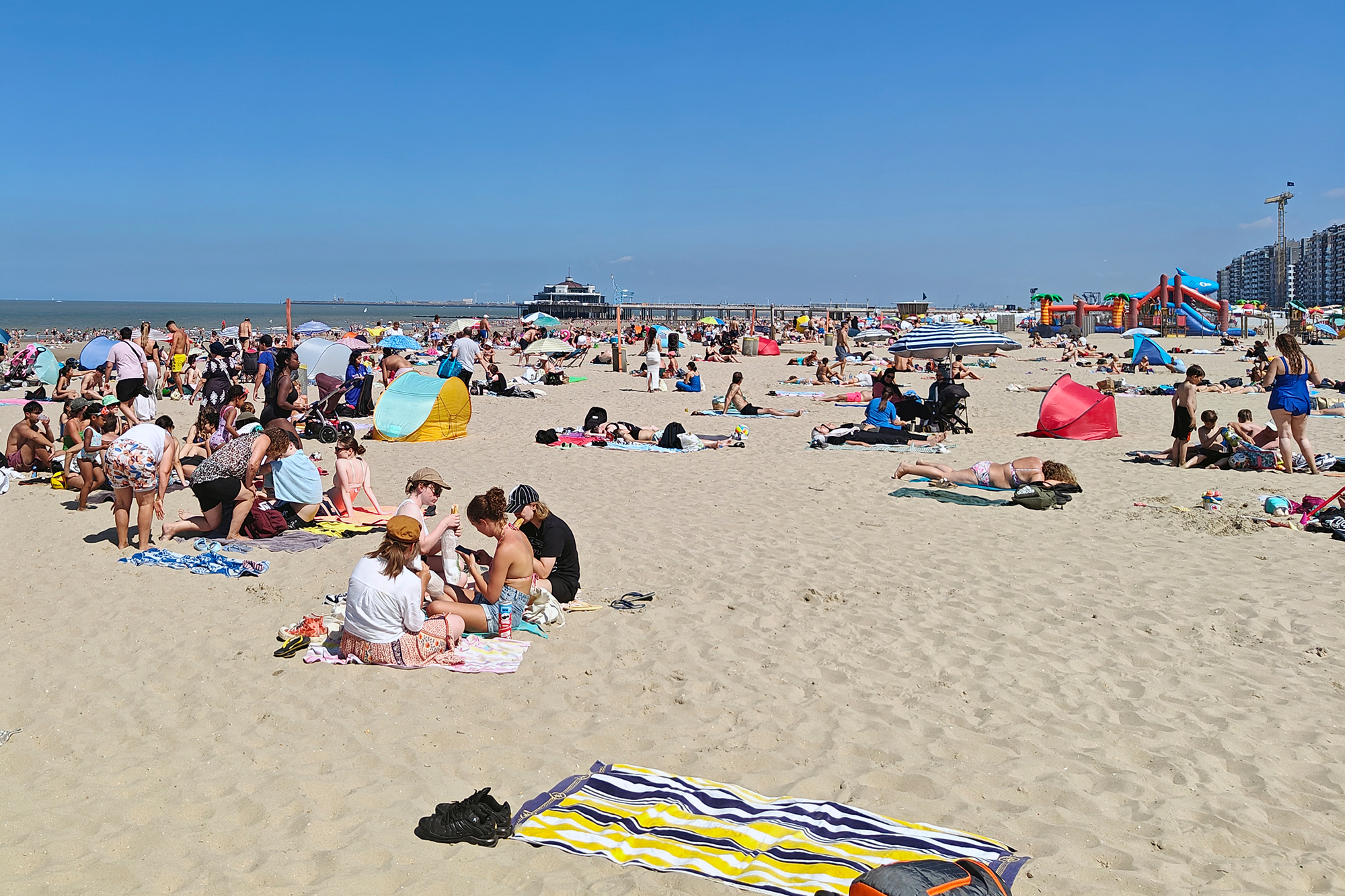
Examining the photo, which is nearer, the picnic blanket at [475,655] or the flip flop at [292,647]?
the picnic blanket at [475,655]

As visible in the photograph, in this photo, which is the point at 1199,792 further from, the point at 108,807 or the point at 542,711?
the point at 108,807

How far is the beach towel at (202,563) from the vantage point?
621 centimetres

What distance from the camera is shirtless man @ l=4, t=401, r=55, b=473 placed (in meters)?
9.62

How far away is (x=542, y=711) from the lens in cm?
417

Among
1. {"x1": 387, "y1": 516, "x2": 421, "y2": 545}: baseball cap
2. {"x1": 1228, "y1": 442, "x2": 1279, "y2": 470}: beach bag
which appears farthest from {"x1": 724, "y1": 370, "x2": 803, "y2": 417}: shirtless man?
{"x1": 387, "y1": 516, "x2": 421, "y2": 545}: baseball cap

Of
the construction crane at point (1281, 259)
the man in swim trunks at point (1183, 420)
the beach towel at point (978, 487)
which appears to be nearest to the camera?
the beach towel at point (978, 487)

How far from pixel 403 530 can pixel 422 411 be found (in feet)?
25.9

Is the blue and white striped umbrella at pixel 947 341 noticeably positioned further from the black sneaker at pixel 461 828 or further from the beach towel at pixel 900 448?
the black sneaker at pixel 461 828

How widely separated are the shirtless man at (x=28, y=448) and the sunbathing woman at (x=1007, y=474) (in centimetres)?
910

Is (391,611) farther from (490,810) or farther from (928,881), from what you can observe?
(928,881)

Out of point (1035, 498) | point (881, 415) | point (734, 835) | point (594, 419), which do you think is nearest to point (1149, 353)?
point (881, 415)

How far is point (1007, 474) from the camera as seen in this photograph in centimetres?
855

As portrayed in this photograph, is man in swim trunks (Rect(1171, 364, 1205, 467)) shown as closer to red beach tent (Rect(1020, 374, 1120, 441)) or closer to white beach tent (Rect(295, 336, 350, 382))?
red beach tent (Rect(1020, 374, 1120, 441))

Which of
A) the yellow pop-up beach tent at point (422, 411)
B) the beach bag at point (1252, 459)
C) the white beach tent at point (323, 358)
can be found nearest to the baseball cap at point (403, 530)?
the yellow pop-up beach tent at point (422, 411)
